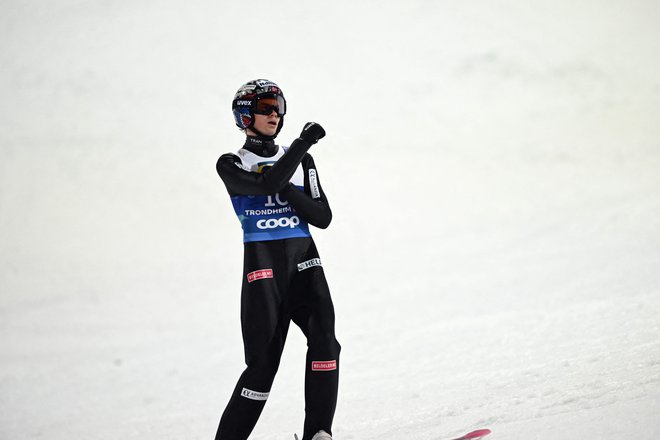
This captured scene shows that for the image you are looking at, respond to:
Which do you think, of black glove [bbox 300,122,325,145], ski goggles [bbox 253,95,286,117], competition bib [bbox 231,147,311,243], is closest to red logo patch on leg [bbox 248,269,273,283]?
competition bib [bbox 231,147,311,243]

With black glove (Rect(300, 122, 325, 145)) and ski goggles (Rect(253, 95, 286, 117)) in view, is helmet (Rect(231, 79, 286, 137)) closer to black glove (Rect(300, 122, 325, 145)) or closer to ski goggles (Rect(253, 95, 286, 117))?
ski goggles (Rect(253, 95, 286, 117))

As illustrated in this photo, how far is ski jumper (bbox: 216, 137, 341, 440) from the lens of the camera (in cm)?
334

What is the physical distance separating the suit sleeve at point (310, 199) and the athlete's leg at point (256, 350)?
0.31 metres

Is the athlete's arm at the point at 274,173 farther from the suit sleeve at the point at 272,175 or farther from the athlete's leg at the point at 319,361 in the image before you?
the athlete's leg at the point at 319,361

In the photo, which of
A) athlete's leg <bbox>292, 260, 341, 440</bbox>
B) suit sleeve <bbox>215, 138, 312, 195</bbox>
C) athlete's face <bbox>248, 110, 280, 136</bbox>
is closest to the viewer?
suit sleeve <bbox>215, 138, 312, 195</bbox>

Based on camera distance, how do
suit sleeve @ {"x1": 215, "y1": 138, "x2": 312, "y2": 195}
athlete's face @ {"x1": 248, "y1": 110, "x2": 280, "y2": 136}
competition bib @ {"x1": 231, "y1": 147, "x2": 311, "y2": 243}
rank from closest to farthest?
suit sleeve @ {"x1": 215, "y1": 138, "x2": 312, "y2": 195} → competition bib @ {"x1": 231, "y1": 147, "x2": 311, "y2": 243} → athlete's face @ {"x1": 248, "y1": 110, "x2": 280, "y2": 136}

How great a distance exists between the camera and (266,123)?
3.58m

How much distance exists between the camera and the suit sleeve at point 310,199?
11.2 feet

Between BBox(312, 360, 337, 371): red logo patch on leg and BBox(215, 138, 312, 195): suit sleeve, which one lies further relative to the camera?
BBox(312, 360, 337, 371): red logo patch on leg

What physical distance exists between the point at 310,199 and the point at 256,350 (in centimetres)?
71

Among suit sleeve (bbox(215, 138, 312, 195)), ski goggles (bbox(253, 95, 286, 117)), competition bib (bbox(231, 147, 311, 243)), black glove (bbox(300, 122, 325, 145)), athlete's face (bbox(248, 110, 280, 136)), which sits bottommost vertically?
competition bib (bbox(231, 147, 311, 243))

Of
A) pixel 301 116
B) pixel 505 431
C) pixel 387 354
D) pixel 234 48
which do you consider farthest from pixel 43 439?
pixel 234 48

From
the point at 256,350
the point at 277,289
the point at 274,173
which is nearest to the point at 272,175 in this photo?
the point at 274,173

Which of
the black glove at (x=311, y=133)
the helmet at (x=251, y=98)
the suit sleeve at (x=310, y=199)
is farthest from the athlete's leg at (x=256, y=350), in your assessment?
the helmet at (x=251, y=98)
